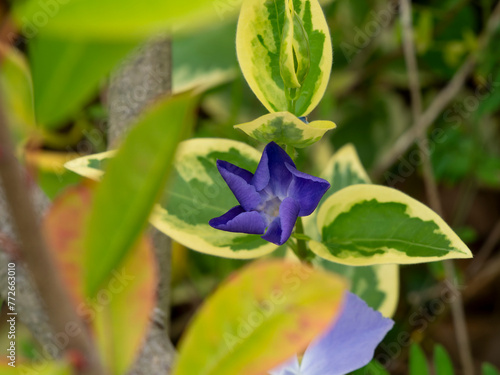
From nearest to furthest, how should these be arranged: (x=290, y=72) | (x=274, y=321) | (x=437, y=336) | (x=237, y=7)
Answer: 1. (x=274, y=321)
2. (x=290, y=72)
3. (x=237, y=7)
4. (x=437, y=336)

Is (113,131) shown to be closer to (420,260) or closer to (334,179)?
(334,179)

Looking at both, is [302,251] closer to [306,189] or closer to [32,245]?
[306,189]

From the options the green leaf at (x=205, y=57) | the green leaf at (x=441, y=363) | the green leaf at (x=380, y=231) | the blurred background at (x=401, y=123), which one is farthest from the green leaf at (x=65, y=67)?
the green leaf at (x=205, y=57)

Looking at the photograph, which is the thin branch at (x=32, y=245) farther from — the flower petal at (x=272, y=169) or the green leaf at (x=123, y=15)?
the flower petal at (x=272, y=169)

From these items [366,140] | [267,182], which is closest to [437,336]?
[366,140]

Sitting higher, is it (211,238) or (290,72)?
(290,72)

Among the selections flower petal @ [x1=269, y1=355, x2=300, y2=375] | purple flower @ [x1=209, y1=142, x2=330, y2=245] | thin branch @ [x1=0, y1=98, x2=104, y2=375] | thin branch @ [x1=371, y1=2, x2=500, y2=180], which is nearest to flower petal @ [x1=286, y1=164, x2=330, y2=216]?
purple flower @ [x1=209, y1=142, x2=330, y2=245]

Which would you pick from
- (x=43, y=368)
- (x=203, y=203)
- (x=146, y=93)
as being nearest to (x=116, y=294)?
(x=43, y=368)
